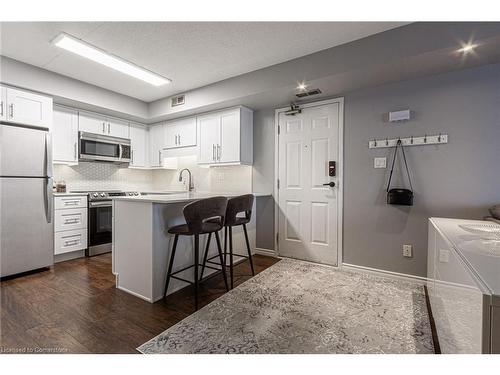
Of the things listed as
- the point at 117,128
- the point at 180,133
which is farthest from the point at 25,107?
the point at 180,133

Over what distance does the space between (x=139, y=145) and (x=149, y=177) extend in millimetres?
805

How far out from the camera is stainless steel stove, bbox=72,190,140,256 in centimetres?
357

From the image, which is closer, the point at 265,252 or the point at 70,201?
the point at 70,201

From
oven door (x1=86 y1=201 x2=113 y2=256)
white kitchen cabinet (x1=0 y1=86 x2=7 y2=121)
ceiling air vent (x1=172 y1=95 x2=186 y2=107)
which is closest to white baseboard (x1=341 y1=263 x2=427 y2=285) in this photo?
ceiling air vent (x1=172 y1=95 x2=186 y2=107)

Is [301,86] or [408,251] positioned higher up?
[301,86]

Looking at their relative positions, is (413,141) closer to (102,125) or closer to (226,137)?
(226,137)

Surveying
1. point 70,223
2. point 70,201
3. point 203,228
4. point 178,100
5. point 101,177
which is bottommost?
point 70,223

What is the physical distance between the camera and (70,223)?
3389mm

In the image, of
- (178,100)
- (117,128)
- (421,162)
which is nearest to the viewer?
(421,162)

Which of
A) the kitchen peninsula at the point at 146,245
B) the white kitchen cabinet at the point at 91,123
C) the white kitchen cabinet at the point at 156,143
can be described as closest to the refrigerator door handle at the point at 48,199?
the white kitchen cabinet at the point at 91,123

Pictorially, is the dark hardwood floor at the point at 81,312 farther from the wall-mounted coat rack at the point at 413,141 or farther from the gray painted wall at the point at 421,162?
the wall-mounted coat rack at the point at 413,141

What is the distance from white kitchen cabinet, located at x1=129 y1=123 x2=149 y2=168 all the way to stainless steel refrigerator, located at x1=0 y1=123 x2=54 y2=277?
4.91ft

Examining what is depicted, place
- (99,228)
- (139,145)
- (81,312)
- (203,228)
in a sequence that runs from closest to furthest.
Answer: (81,312)
(203,228)
(99,228)
(139,145)

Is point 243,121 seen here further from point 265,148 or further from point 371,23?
point 371,23
